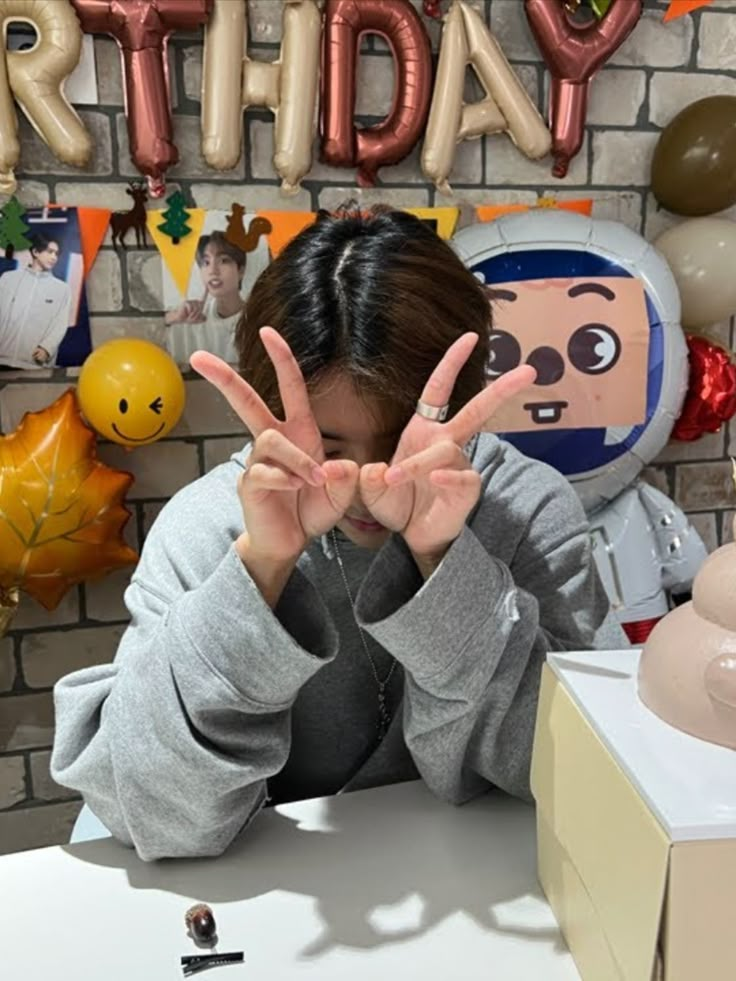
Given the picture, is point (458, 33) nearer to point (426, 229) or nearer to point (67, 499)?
point (426, 229)

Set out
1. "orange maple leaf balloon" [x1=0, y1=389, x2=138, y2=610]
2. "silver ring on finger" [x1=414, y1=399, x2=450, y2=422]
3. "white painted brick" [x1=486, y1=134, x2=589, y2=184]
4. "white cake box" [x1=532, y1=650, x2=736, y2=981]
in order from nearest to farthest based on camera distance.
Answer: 1. "white cake box" [x1=532, y1=650, x2=736, y2=981]
2. "silver ring on finger" [x1=414, y1=399, x2=450, y2=422]
3. "orange maple leaf balloon" [x1=0, y1=389, x2=138, y2=610]
4. "white painted brick" [x1=486, y1=134, x2=589, y2=184]

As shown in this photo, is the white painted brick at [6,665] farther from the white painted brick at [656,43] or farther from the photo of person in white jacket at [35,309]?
the white painted brick at [656,43]

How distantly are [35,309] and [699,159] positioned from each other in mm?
1232

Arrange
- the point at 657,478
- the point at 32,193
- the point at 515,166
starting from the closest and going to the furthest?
the point at 32,193, the point at 515,166, the point at 657,478

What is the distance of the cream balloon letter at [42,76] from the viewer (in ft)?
4.90

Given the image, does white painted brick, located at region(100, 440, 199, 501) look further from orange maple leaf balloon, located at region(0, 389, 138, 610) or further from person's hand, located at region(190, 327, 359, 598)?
person's hand, located at region(190, 327, 359, 598)

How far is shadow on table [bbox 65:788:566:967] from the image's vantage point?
2.26 ft

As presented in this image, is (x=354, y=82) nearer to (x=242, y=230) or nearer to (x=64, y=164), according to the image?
(x=242, y=230)

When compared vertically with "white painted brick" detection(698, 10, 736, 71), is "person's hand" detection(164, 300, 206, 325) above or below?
below

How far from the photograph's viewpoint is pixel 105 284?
166 cm

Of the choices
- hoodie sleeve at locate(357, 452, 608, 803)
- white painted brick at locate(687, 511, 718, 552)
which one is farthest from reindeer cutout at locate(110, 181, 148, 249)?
white painted brick at locate(687, 511, 718, 552)

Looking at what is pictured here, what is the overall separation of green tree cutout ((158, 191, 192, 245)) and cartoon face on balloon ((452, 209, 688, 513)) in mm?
486

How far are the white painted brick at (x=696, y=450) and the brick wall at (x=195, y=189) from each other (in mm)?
459

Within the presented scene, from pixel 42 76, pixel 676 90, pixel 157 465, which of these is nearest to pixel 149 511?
pixel 157 465
